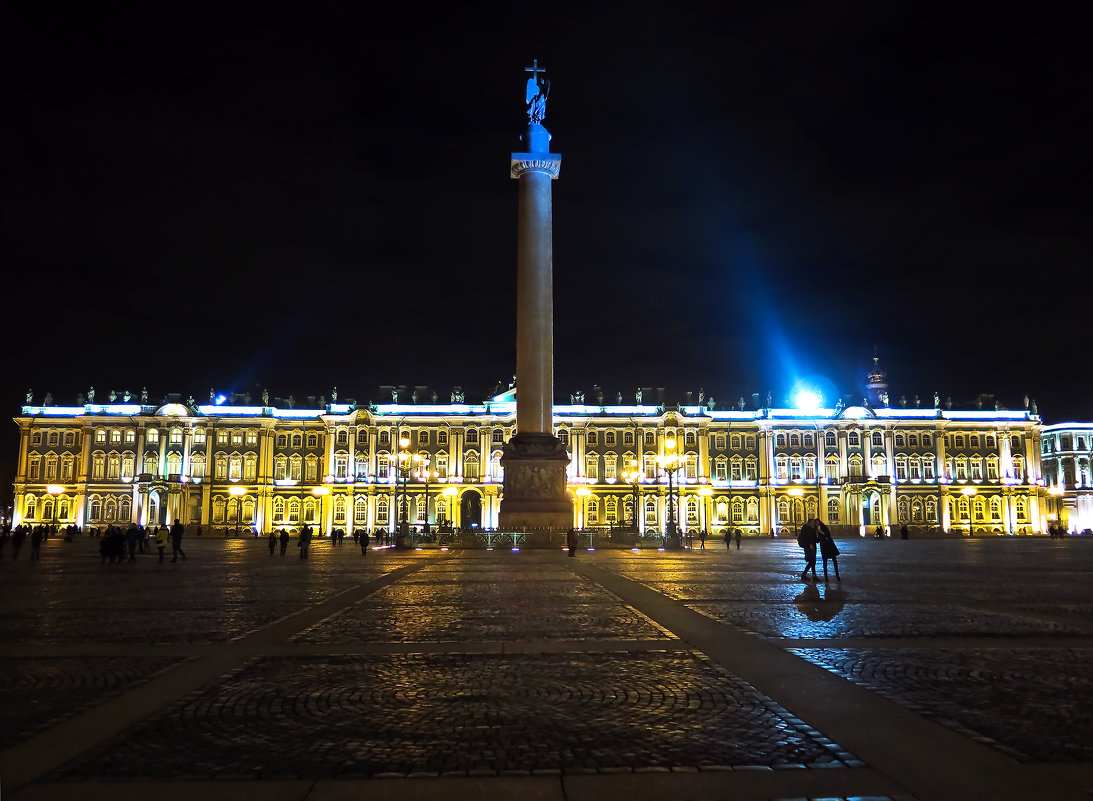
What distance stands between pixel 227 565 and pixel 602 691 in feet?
88.2

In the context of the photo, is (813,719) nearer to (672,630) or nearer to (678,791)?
(678,791)

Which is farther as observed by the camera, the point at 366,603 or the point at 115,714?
the point at 366,603

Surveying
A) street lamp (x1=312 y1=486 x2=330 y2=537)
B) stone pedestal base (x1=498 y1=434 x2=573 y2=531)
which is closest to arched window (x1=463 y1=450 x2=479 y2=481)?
street lamp (x1=312 y1=486 x2=330 y2=537)

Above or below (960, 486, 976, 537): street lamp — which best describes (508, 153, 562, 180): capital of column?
above

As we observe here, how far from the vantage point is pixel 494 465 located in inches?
3861

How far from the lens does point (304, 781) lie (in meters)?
5.73

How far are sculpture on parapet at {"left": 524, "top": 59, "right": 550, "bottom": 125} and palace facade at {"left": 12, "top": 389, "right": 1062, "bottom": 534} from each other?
161 feet

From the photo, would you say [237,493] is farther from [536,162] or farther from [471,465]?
[536,162]

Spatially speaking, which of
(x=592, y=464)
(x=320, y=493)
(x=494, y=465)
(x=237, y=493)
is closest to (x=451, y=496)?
(x=494, y=465)

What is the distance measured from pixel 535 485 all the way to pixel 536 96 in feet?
73.9

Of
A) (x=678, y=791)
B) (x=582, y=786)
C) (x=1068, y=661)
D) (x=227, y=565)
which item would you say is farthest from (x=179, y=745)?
(x=227, y=565)

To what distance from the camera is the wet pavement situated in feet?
19.2

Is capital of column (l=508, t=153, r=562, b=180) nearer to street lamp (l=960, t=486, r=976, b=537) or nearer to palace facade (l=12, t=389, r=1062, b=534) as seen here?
palace facade (l=12, t=389, r=1062, b=534)

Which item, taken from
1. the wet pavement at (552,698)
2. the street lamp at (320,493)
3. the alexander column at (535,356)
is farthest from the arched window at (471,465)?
the wet pavement at (552,698)
